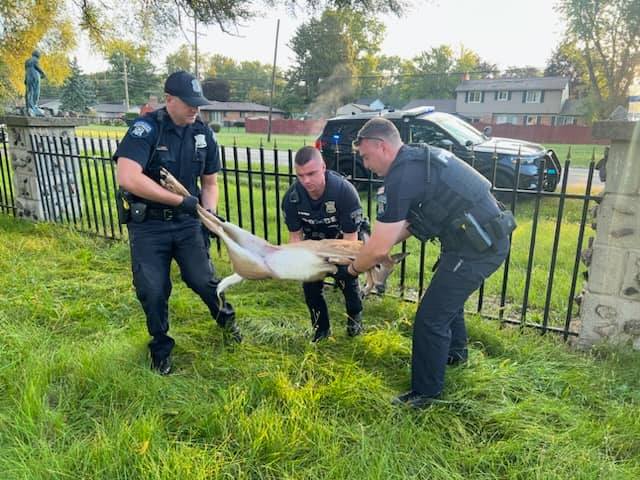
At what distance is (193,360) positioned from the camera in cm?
309

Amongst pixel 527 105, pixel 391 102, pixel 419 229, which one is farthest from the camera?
pixel 391 102

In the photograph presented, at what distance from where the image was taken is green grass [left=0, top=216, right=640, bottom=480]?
6.88 ft

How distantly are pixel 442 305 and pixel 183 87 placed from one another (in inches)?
77.5

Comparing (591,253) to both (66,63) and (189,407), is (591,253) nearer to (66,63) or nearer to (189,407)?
(189,407)

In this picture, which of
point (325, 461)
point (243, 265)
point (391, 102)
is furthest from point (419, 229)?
point (391, 102)

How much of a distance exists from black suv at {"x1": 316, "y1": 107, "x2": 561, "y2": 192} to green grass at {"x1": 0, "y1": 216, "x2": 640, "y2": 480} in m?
3.82

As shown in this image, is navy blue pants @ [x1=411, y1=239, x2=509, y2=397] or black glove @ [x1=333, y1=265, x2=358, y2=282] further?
black glove @ [x1=333, y1=265, x2=358, y2=282]

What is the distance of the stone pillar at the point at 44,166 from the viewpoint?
6.39 metres

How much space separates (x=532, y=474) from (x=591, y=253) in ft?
5.72

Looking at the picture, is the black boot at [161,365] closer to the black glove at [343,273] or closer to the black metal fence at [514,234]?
the black glove at [343,273]

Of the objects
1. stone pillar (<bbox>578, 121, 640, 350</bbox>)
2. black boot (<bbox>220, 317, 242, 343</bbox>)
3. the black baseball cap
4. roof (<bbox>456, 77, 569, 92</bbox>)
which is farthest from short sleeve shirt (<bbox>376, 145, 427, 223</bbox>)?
roof (<bbox>456, 77, 569, 92</bbox>)

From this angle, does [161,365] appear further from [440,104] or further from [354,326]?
[440,104]

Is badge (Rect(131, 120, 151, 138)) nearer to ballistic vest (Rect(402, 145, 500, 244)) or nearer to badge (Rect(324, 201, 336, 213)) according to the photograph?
badge (Rect(324, 201, 336, 213))

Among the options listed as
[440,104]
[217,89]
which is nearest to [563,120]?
[440,104]
